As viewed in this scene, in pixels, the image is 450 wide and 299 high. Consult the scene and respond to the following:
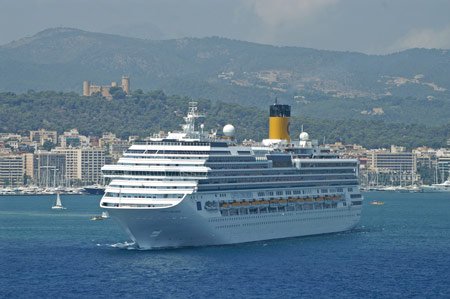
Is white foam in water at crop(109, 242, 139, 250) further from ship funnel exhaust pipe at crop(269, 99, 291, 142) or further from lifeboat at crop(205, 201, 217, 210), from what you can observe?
ship funnel exhaust pipe at crop(269, 99, 291, 142)

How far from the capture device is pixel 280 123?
97562 millimetres

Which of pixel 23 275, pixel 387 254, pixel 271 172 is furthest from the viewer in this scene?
pixel 271 172

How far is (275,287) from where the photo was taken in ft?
208

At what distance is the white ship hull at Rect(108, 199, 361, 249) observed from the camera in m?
73.4

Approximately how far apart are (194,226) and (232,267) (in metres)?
6.59

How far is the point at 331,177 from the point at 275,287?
101 feet

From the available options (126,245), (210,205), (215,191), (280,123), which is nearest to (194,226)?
(210,205)

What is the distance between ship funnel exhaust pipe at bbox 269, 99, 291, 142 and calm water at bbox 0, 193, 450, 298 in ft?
36.9

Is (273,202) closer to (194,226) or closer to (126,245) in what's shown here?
(194,226)

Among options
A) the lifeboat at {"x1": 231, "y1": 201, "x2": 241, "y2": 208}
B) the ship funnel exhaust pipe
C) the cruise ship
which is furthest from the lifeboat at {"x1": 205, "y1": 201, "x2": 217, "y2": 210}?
the ship funnel exhaust pipe

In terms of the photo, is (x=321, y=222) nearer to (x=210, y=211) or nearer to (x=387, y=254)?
(x=387, y=254)

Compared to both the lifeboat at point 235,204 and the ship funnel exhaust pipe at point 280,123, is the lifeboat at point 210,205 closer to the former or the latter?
the lifeboat at point 235,204

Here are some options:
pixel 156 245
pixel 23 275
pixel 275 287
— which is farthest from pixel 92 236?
pixel 275 287

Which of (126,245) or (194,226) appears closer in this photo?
A: (194,226)
